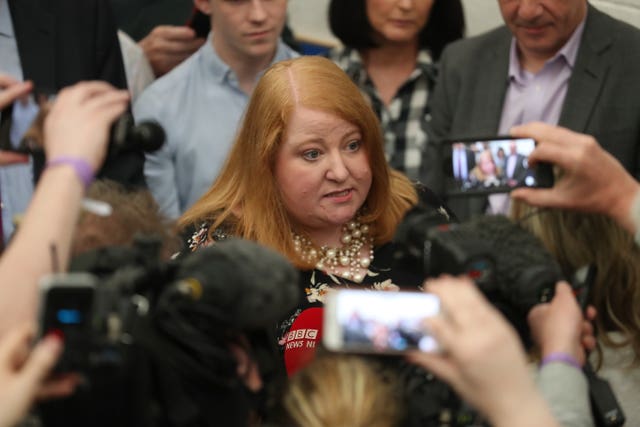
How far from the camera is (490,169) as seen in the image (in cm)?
223

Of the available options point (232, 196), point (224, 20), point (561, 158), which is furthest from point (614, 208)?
point (224, 20)

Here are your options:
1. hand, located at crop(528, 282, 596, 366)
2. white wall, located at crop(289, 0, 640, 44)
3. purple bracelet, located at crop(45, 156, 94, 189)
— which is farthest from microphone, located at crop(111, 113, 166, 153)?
white wall, located at crop(289, 0, 640, 44)

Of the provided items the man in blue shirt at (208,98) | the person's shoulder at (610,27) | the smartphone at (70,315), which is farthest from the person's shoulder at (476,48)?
the smartphone at (70,315)

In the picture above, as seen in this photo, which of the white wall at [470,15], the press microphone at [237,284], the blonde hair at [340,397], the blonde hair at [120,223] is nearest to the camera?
the press microphone at [237,284]

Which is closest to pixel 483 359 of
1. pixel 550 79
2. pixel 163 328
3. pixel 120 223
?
pixel 163 328

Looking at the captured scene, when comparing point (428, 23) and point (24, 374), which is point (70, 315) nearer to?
point (24, 374)

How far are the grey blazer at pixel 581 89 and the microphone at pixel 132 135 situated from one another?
1.57m

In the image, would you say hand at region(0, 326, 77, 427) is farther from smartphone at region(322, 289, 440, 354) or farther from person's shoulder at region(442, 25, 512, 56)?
person's shoulder at region(442, 25, 512, 56)

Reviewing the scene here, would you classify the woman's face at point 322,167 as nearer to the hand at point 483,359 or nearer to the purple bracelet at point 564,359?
the purple bracelet at point 564,359

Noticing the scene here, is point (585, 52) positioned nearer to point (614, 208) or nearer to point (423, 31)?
point (423, 31)

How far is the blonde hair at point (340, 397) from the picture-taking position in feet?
5.95

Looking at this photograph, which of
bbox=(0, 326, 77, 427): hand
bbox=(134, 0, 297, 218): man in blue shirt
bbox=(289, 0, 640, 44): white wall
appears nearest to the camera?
bbox=(0, 326, 77, 427): hand

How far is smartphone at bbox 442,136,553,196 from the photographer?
2.20 meters

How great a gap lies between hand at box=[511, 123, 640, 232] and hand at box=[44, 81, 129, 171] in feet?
2.61
